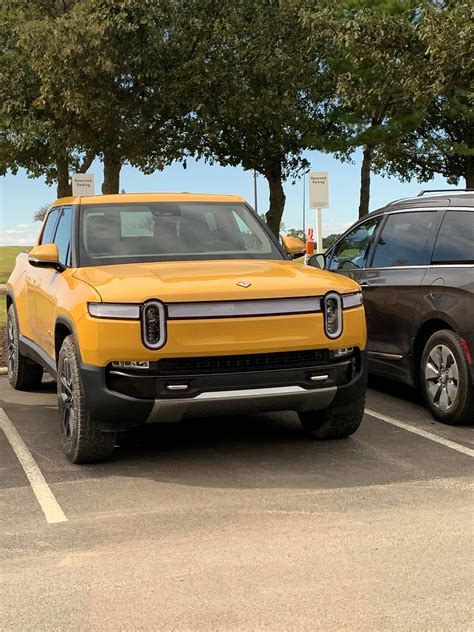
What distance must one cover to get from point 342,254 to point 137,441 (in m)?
3.57

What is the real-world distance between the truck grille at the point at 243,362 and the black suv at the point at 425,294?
1.68 m

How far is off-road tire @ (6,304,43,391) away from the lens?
27.8 ft

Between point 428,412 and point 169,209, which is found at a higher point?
point 169,209

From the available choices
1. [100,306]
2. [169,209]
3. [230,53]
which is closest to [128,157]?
[230,53]

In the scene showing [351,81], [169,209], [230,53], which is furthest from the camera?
[230,53]

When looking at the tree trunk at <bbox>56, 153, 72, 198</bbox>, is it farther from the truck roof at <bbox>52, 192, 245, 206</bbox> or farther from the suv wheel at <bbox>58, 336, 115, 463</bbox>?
the suv wheel at <bbox>58, 336, 115, 463</bbox>

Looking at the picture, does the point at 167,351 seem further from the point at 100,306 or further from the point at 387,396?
the point at 387,396

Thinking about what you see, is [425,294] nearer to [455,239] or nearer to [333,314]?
[455,239]

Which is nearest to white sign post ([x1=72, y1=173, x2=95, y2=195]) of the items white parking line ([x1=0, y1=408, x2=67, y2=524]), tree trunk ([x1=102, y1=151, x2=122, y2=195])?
tree trunk ([x1=102, y1=151, x2=122, y2=195])

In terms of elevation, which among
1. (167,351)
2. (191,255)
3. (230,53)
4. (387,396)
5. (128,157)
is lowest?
(387,396)

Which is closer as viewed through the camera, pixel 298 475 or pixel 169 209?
pixel 298 475

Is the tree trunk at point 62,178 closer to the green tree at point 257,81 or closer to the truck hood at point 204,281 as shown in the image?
the green tree at point 257,81

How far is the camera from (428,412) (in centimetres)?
732

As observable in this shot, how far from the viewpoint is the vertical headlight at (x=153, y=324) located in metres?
5.08
